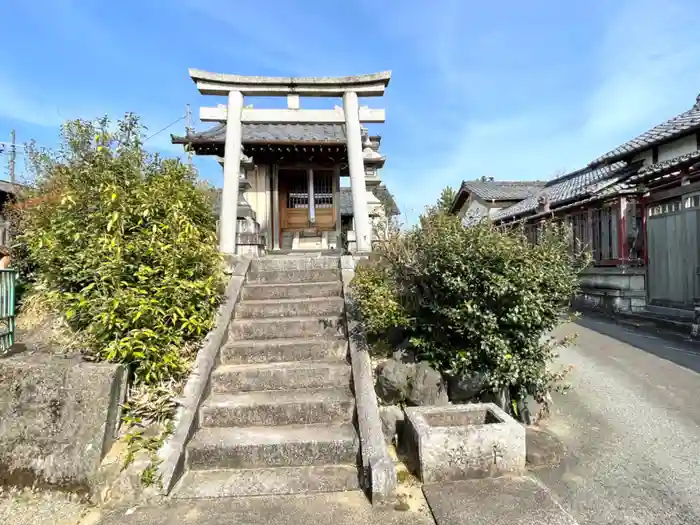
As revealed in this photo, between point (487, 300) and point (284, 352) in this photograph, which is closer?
point (487, 300)

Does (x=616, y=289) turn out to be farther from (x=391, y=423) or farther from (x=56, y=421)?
(x=56, y=421)

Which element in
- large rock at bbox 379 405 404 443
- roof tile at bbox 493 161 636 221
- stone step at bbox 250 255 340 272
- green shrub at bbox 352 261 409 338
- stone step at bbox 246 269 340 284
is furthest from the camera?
A: roof tile at bbox 493 161 636 221

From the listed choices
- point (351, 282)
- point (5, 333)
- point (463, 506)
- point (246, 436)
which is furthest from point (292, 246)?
point (463, 506)

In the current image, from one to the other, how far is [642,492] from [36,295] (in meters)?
6.55

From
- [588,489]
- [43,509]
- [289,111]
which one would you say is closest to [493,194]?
[289,111]

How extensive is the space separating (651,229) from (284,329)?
29.5ft

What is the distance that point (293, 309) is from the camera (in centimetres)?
495

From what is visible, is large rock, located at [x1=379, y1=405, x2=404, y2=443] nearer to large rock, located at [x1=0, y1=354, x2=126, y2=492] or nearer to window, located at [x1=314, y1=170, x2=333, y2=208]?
large rock, located at [x1=0, y1=354, x2=126, y2=492]

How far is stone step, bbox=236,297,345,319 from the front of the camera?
4914mm

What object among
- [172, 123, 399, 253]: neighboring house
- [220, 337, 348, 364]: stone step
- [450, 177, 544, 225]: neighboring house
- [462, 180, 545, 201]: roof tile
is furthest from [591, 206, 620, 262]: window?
[462, 180, 545, 201]: roof tile

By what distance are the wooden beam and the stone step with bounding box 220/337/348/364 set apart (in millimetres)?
4505

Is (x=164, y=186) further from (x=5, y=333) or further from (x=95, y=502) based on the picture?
(x=95, y=502)

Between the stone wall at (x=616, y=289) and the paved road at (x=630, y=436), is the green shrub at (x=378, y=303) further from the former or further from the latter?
the stone wall at (x=616, y=289)

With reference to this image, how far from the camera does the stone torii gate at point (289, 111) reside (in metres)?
6.90
